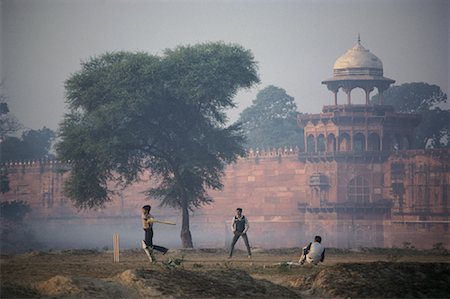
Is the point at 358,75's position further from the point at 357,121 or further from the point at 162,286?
the point at 162,286

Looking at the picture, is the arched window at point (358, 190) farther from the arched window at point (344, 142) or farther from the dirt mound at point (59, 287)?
the dirt mound at point (59, 287)

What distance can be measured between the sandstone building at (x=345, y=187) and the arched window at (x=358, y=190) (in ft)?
0.18

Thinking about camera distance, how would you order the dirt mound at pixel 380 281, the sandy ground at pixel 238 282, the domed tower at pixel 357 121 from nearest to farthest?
the sandy ground at pixel 238 282 < the dirt mound at pixel 380 281 < the domed tower at pixel 357 121

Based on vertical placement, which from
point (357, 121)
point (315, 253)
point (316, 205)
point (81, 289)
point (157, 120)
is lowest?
point (81, 289)

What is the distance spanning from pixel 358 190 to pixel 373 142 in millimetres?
3103

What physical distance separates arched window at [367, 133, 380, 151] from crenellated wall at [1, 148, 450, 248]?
4.97 ft

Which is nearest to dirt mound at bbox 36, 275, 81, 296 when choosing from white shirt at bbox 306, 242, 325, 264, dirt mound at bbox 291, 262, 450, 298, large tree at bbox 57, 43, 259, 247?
dirt mound at bbox 291, 262, 450, 298

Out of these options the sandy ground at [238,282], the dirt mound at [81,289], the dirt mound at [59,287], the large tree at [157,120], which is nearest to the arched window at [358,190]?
the large tree at [157,120]

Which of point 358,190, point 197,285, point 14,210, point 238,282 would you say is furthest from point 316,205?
point 197,285

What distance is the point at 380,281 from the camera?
23.2m

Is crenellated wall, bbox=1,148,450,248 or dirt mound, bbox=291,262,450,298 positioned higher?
crenellated wall, bbox=1,148,450,248

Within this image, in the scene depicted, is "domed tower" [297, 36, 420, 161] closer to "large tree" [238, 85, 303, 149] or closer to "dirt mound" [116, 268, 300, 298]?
"large tree" [238, 85, 303, 149]

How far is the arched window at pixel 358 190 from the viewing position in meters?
69.6

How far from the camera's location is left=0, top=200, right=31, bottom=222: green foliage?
73756 millimetres
